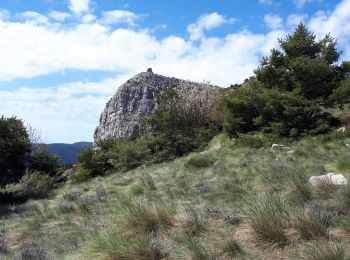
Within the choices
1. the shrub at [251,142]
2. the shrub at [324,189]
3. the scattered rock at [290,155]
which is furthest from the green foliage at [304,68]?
the shrub at [324,189]

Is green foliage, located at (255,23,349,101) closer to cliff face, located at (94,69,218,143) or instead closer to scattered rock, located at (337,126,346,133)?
scattered rock, located at (337,126,346,133)

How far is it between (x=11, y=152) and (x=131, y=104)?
42.5 m

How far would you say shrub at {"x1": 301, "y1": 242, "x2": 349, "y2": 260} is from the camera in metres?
4.14

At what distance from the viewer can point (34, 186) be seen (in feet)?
50.2

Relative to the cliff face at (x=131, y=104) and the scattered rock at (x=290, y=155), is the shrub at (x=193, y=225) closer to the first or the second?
the scattered rock at (x=290, y=155)

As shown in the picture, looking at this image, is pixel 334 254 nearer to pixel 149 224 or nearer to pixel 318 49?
pixel 149 224

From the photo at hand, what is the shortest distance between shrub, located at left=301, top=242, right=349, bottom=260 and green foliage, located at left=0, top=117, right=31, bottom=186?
45.4ft

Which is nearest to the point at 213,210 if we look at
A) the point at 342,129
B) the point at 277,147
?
the point at 277,147

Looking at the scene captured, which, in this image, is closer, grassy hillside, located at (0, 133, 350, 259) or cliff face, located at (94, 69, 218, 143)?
grassy hillside, located at (0, 133, 350, 259)

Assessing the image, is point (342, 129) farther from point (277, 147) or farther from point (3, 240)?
point (3, 240)

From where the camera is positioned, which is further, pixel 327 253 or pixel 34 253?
pixel 34 253

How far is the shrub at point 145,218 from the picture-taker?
6160 mm

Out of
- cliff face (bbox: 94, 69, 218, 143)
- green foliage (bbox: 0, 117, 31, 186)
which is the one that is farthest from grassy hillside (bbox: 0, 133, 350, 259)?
cliff face (bbox: 94, 69, 218, 143)

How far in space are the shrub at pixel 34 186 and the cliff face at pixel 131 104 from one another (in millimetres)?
36799
